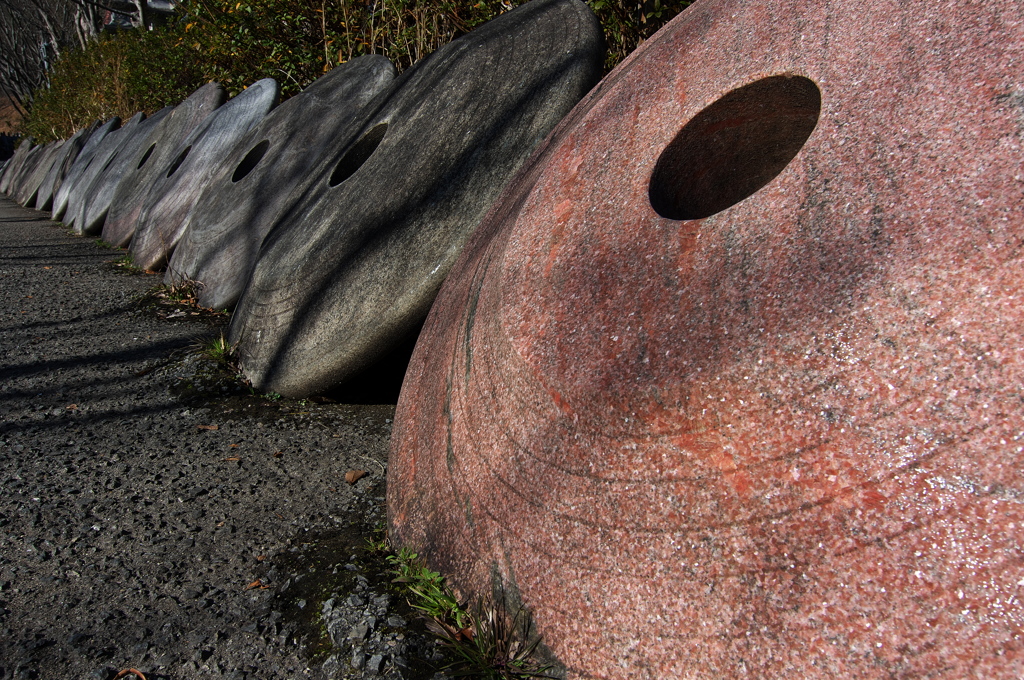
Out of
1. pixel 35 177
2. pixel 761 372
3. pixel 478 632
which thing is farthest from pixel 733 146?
pixel 35 177

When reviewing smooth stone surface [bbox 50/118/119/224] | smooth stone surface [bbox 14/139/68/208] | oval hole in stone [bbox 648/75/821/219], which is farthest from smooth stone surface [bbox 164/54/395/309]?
smooth stone surface [bbox 14/139/68/208]

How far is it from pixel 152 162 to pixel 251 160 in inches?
108

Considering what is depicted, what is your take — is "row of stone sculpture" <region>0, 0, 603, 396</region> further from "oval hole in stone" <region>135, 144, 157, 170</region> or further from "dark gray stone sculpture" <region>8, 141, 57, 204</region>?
"dark gray stone sculpture" <region>8, 141, 57, 204</region>

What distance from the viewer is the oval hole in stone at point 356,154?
12.1ft

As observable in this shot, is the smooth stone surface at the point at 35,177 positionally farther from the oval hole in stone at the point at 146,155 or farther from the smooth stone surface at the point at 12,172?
the oval hole in stone at the point at 146,155

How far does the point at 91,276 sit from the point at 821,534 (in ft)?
20.4

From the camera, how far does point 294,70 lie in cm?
780

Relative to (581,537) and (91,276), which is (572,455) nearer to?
(581,537)

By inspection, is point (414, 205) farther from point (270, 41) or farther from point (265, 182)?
point (270, 41)

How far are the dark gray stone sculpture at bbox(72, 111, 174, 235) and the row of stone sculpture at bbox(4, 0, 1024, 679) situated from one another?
25.1ft

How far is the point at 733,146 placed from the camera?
6.59 ft

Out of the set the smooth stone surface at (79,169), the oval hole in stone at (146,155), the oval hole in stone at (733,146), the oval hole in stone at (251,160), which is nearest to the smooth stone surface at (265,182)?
the oval hole in stone at (251,160)

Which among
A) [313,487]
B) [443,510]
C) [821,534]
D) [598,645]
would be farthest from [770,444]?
[313,487]

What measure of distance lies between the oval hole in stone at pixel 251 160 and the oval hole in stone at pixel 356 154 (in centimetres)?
149
